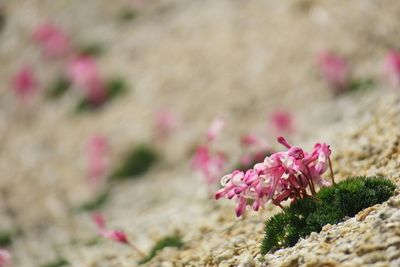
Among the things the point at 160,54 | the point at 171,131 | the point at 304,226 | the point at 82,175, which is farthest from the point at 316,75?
the point at 304,226

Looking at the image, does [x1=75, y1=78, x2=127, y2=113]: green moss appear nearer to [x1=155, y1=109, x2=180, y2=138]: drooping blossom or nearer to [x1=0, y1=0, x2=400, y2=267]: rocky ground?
[x1=0, y1=0, x2=400, y2=267]: rocky ground

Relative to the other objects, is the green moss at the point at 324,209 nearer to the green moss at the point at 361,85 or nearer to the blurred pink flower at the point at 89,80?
the green moss at the point at 361,85

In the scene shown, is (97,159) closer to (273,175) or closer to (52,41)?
(52,41)

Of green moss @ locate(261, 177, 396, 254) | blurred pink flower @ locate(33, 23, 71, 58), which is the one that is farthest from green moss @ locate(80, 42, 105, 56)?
green moss @ locate(261, 177, 396, 254)

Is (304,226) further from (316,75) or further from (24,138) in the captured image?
(24,138)

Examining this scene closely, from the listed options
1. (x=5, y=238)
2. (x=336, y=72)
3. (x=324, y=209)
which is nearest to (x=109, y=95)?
(x=5, y=238)

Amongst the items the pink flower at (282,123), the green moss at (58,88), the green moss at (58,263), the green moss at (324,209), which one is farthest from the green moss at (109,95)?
the green moss at (324,209)
